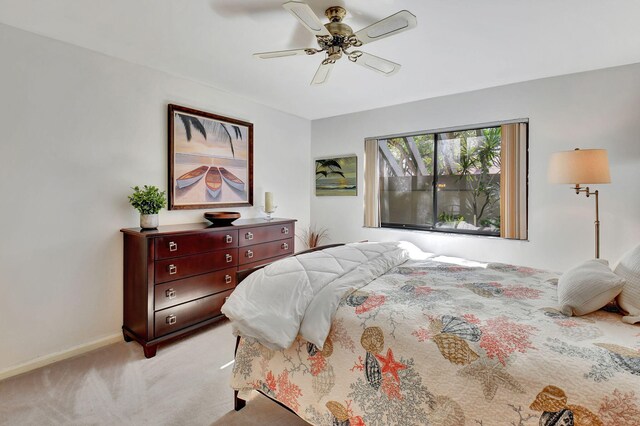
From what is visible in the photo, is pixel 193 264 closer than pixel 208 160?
Yes

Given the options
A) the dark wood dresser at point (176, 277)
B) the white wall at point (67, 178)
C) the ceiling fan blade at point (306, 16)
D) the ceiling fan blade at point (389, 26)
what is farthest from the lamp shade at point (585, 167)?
the white wall at point (67, 178)

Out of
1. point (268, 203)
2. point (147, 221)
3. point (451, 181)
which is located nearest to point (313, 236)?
point (268, 203)

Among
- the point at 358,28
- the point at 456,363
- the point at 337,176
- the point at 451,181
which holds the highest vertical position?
the point at 358,28

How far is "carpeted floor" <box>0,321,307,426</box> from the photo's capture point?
1.73 m

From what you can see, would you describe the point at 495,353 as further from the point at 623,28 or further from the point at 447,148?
the point at 447,148

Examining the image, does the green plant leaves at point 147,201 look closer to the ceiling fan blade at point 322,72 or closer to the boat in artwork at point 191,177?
the boat in artwork at point 191,177

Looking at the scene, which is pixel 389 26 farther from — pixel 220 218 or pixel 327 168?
pixel 327 168

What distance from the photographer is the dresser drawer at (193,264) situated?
2.43 metres

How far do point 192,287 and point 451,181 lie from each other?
3109mm

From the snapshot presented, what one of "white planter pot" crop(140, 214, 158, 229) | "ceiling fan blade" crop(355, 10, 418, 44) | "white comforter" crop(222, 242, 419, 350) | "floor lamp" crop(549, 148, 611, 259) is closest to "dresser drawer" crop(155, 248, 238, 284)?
"white planter pot" crop(140, 214, 158, 229)

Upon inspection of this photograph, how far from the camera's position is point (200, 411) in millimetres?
1789

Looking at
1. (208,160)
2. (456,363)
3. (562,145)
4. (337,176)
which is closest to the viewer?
(456,363)

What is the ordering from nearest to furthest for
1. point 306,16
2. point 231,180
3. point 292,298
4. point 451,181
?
point 292,298 < point 306,16 < point 231,180 < point 451,181

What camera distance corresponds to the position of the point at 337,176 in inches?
177
